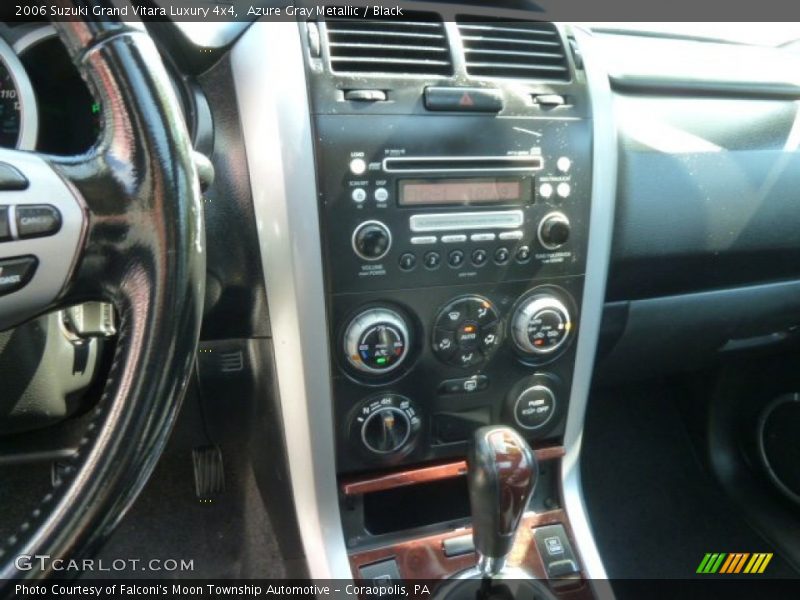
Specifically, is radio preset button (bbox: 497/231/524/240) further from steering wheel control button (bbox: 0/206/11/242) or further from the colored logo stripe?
the colored logo stripe

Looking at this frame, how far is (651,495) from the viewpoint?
1.92 metres

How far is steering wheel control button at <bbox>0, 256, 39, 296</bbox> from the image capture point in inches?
24.5

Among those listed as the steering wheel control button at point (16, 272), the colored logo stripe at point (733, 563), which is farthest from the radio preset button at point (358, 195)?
the colored logo stripe at point (733, 563)

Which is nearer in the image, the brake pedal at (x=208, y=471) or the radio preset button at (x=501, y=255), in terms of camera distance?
the radio preset button at (x=501, y=255)

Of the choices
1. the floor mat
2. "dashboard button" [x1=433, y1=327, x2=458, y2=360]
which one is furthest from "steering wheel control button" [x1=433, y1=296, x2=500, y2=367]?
the floor mat

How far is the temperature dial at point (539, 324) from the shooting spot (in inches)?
44.3

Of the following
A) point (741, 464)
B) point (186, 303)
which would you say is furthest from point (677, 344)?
point (186, 303)

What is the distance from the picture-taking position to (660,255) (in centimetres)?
130

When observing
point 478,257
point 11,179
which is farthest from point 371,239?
point 11,179

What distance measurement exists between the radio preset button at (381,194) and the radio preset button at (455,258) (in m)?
0.12

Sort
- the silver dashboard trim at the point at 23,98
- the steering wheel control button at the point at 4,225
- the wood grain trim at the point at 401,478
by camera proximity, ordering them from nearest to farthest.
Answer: the steering wheel control button at the point at 4,225
the silver dashboard trim at the point at 23,98
the wood grain trim at the point at 401,478

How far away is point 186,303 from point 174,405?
0.08m

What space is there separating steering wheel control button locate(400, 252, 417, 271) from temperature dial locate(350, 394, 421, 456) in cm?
18

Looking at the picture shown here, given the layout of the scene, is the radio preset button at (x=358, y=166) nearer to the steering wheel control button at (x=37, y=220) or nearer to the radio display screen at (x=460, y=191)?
the radio display screen at (x=460, y=191)
